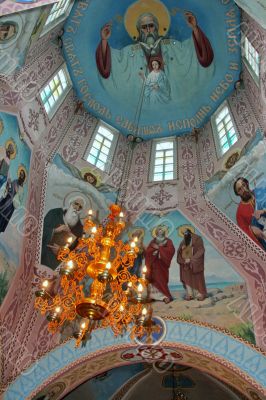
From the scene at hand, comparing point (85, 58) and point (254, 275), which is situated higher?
point (85, 58)

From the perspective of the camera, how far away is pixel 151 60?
11539 millimetres

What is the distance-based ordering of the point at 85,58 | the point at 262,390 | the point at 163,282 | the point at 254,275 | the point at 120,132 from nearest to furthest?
1. the point at 262,390
2. the point at 254,275
3. the point at 163,282
4. the point at 85,58
5. the point at 120,132

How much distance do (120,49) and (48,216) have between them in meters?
4.78

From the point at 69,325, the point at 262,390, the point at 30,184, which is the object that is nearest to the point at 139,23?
the point at 30,184

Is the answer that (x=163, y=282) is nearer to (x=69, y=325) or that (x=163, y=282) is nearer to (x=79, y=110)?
(x=69, y=325)

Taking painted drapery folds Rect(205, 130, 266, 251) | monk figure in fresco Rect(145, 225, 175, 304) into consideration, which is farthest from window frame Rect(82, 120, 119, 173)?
painted drapery folds Rect(205, 130, 266, 251)

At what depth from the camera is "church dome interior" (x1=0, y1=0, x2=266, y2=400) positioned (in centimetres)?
890

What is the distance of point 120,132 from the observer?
12.0 metres

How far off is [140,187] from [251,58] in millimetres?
3985

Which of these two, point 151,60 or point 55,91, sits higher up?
point 151,60

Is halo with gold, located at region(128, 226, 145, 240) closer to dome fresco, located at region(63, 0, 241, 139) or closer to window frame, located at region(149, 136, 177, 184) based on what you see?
window frame, located at region(149, 136, 177, 184)

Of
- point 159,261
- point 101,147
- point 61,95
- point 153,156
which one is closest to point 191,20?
point 153,156

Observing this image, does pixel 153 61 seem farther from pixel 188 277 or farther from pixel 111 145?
pixel 188 277

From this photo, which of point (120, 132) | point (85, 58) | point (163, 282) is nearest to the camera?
point (163, 282)
